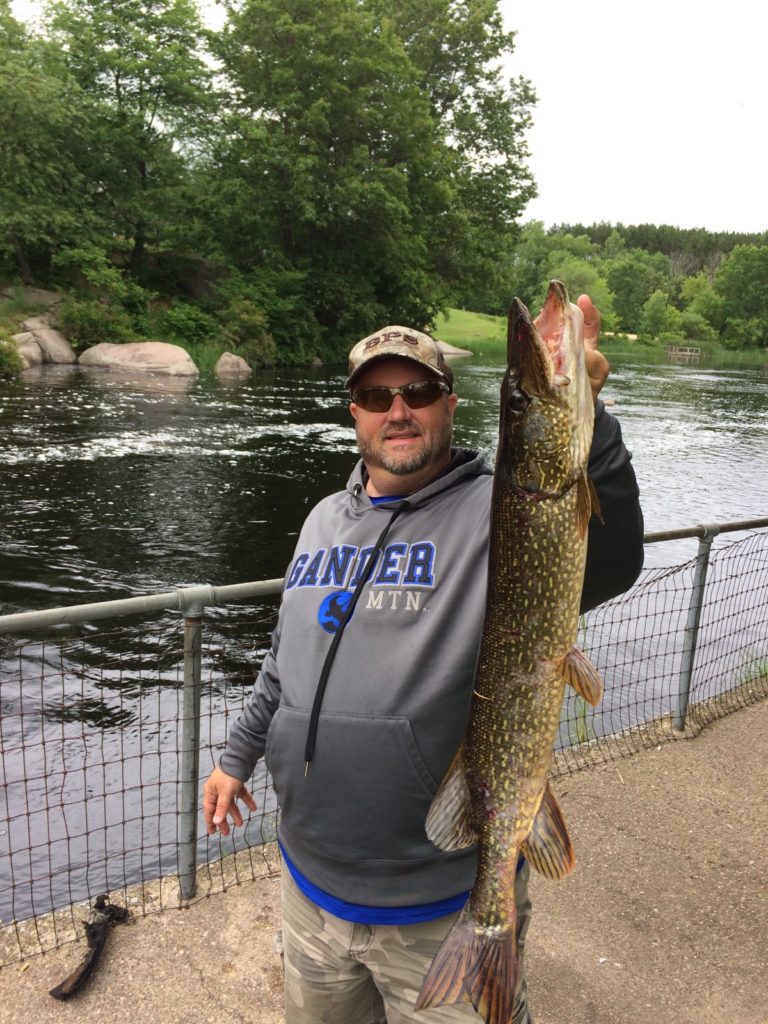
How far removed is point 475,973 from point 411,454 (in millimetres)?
1347

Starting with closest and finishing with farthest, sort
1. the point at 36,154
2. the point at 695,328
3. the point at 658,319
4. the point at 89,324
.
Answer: the point at 89,324 → the point at 36,154 → the point at 658,319 → the point at 695,328

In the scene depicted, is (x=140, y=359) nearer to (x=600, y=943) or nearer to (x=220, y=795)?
(x=220, y=795)

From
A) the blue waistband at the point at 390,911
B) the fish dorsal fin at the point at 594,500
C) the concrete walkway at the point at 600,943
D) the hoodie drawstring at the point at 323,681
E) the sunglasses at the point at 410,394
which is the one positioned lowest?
the concrete walkway at the point at 600,943

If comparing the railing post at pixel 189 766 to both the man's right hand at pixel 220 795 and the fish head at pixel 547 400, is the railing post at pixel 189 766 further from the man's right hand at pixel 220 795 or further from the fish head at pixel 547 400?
the fish head at pixel 547 400

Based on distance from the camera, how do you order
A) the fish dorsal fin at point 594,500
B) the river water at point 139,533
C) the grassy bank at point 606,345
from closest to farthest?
the fish dorsal fin at point 594,500 < the river water at point 139,533 < the grassy bank at point 606,345

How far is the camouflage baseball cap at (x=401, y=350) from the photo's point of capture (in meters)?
2.34

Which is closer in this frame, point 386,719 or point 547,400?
point 547,400

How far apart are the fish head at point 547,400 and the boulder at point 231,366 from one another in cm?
2686

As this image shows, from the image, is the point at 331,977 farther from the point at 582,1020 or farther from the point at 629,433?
the point at 629,433

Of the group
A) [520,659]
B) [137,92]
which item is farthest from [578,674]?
[137,92]

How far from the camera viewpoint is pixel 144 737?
19.8 ft

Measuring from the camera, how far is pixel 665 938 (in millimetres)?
3129

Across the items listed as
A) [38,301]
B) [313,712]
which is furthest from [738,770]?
[38,301]

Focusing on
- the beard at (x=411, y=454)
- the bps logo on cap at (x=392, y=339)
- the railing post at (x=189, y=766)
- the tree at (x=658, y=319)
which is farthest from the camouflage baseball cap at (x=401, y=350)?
the tree at (x=658, y=319)
